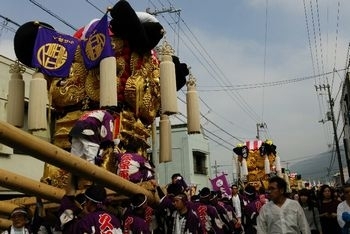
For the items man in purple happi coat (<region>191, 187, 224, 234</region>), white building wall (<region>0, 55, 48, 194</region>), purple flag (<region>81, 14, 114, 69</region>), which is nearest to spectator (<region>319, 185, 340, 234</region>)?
man in purple happi coat (<region>191, 187, 224, 234</region>)

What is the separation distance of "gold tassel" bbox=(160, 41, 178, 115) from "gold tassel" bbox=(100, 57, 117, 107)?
2.52 ft

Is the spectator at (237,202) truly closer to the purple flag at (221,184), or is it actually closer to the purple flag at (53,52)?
the purple flag at (221,184)

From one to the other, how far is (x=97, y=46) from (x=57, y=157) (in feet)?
9.29

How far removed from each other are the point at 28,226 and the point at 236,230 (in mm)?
5176

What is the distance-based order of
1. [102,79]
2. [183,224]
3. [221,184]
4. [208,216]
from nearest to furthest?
[183,224]
[102,79]
[208,216]
[221,184]

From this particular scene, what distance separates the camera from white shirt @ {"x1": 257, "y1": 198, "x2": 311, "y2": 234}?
485cm

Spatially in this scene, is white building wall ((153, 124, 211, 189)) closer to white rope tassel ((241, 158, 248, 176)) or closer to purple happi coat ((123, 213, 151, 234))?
white rope tassel ((241, 158, 248, 176))

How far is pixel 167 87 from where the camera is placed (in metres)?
6.32

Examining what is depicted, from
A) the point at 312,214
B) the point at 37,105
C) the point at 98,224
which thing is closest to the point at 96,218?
the point at 98,224

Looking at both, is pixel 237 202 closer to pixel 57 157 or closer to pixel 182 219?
pixel 182 219

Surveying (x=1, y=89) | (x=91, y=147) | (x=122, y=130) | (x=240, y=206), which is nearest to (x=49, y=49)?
(x=122, y=130)

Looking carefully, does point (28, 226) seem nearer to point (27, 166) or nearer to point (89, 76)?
point (89, 76)

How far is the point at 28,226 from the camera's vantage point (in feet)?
16.8

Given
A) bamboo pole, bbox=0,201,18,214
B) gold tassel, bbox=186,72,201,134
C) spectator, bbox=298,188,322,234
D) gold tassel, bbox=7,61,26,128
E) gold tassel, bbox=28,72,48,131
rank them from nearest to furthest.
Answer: bamboo pole, bbox=0,201,18,214 → gold tassel, bbox=28,72,48,131 → gold tassel, bbox=7,61,26,128 → gold tassel, bbox=186,72,201,134 → spectator, bbox=298,188,322,234
